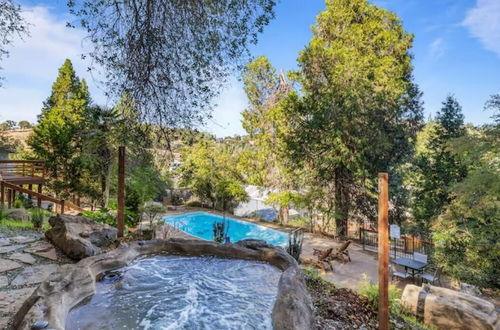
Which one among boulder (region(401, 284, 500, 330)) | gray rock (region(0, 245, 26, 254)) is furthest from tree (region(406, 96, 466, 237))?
gray rock (region(0, 245, 26, 254))

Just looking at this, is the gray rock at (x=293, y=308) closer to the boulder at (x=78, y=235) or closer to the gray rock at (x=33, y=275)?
the gray rock at (x=33, y=275)

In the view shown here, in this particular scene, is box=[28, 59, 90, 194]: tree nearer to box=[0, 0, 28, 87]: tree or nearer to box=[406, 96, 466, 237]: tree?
box=[0, 0, 28, 87]: tree

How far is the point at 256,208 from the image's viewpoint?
15508 millimetres

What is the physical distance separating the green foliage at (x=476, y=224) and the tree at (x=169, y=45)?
7421 mm

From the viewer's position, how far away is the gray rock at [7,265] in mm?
3446

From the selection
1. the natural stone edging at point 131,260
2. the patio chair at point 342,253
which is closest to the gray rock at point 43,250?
the natural stone edging at point 131,260

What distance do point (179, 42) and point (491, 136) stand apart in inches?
333

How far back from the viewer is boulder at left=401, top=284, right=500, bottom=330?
4.28 m

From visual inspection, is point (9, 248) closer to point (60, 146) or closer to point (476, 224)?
point (476, 224)

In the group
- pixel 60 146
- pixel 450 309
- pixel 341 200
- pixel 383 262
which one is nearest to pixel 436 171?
pixel 341 200

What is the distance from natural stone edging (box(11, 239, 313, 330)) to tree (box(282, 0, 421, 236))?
626cm

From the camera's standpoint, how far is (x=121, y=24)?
133 inches

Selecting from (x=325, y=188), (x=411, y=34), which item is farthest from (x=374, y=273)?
(x=411, y=34)

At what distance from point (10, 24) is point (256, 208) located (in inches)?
505
